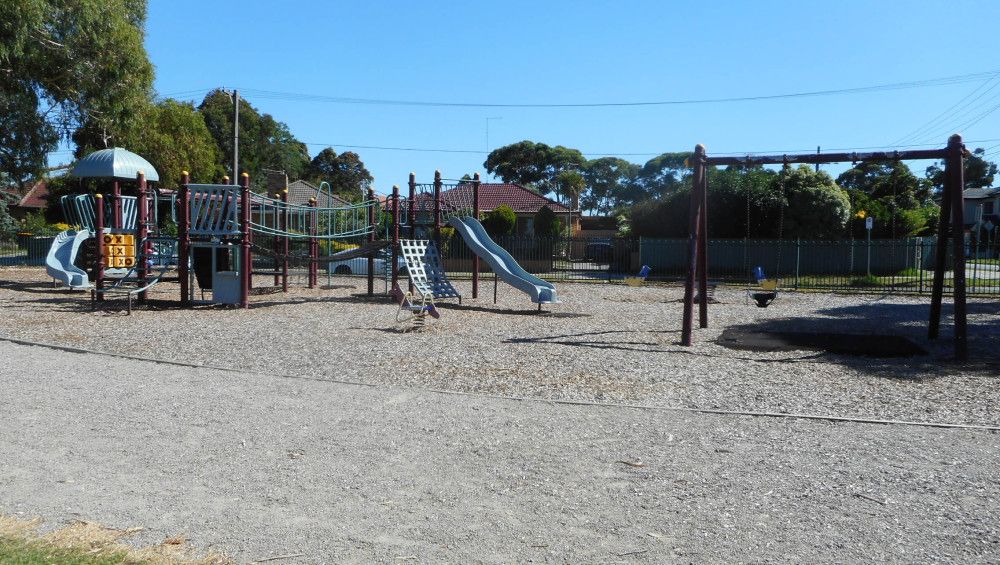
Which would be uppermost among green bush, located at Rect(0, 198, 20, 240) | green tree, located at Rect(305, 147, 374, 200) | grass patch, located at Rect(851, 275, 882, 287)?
green tree, located at Rect(305, 147, 374, 200)

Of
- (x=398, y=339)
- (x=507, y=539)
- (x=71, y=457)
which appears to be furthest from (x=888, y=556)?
(x=398, y=339)

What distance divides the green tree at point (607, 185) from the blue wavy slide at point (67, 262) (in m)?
85.0

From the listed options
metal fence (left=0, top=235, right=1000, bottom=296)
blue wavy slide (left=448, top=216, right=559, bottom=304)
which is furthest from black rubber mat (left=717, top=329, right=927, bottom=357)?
metal fence (left=0, top=235, right=1000, bottom=296)

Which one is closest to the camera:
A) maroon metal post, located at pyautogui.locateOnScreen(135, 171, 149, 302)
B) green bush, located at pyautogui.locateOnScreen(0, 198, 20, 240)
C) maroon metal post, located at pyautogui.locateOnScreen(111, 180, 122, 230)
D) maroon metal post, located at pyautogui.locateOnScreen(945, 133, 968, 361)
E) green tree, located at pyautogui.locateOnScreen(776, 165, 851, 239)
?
maroon metal post, located at pyautogui.locateOnScreen(945, 133, 968, 361)

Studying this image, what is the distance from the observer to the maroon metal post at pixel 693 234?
11797 millimetres

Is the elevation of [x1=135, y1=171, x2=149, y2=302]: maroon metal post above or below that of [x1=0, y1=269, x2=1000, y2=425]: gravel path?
above

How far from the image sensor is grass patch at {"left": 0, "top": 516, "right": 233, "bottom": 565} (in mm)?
3717

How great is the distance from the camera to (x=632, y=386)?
8547mm

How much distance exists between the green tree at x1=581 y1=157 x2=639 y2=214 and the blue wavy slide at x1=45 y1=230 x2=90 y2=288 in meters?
85.0

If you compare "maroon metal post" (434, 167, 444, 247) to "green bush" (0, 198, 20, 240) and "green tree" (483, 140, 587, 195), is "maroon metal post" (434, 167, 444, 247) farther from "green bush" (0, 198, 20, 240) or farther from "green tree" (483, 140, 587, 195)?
"green tree" (483, 140, 587, 195)

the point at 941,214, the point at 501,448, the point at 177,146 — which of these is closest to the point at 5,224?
the point at 177,146

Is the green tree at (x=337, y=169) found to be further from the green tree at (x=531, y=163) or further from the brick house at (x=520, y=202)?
the brick house at (x=520, y=202)

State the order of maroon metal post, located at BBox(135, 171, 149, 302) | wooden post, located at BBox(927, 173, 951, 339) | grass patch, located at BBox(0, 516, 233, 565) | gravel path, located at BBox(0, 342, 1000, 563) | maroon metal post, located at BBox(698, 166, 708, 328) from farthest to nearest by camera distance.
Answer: maroon metal post, located at BBox(135, 171, 149, 302), maroon metal post, located at BBox(698, 166, 708, 328), wooden post, located at BBox(927, 173, 951, 339), gravel path, located at BBox(0, 342, 1000, 563), grass patch, located at BBox(0, 516, 233, 565)

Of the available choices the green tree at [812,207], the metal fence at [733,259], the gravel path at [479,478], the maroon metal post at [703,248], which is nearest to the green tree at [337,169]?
the metal fence at [733,259]
